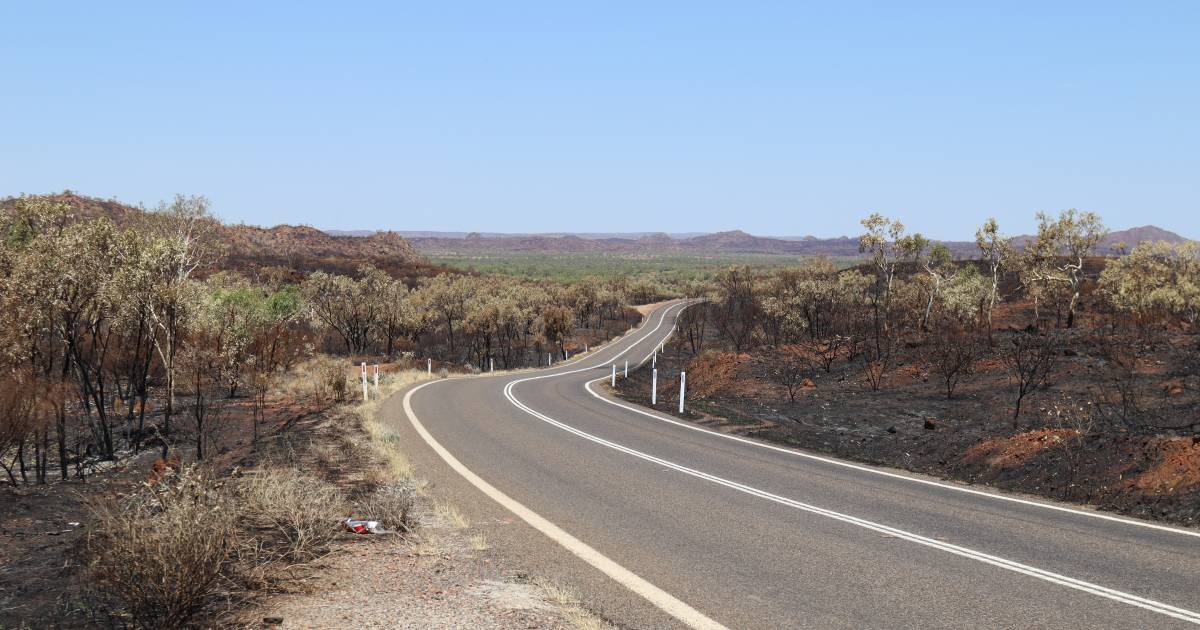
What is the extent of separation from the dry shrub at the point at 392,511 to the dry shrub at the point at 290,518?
16.6 inches

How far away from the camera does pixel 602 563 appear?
7.01 meters

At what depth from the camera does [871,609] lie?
572 cm

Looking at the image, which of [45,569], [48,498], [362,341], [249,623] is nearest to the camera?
[249,623]

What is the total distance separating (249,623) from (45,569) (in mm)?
3076

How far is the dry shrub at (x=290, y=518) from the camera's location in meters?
6.52

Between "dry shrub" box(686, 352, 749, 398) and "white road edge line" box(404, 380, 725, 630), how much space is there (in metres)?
16.6

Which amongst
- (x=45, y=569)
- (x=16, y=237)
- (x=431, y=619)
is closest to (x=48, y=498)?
(x=45, y=569)

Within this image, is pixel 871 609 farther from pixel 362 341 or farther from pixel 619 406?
pixel 362 341

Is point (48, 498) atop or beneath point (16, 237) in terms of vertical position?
beneath

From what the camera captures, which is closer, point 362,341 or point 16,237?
point 16,237

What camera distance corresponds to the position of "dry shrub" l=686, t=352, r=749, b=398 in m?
27.7

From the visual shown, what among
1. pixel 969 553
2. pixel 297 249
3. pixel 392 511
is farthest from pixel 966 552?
pixel 297 249

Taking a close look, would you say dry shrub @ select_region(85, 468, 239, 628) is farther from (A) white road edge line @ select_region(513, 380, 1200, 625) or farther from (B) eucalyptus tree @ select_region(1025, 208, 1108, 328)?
(B) eucalyptus tree @ select_region(1025, 208, 1108, 328)

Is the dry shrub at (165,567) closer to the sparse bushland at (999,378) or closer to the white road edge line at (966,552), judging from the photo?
the white road edge line at (966,552)
